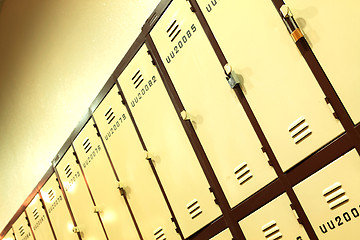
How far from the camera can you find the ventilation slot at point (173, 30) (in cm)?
323

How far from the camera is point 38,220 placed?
5273 mm

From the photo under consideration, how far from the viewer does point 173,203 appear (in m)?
3.40

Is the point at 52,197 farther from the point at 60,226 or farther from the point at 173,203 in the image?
the point at 173,203

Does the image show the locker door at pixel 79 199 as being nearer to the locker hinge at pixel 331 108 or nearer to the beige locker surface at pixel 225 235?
the beige locker surface at pixel 225 235

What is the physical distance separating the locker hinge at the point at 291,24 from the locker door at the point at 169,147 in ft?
3.84

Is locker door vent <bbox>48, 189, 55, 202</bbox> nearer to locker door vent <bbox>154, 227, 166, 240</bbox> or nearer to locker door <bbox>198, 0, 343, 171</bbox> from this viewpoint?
locker door vent <bbox>154, 227, 166, 240</bbox>

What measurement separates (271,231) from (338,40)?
48.5 inches

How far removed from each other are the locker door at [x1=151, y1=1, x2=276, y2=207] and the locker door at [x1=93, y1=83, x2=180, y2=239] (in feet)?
2.34

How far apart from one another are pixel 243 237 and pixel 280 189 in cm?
49

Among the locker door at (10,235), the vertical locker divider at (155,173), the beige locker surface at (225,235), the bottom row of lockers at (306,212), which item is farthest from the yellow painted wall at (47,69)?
the beige locker surface at (225,235)

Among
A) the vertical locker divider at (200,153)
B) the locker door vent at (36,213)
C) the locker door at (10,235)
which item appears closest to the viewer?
the vertical locker divider at (200,153)

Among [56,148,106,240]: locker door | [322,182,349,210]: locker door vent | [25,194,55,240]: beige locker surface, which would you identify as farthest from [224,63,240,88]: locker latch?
[25,194,55,240]: beige locker surface

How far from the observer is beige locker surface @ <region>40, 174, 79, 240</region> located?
4.78m

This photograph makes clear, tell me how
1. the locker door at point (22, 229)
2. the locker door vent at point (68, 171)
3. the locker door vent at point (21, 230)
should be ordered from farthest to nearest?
the locker door vent at point (21, 230), the locker door at point (22, 229), the locker door vent at point (68, 171)
